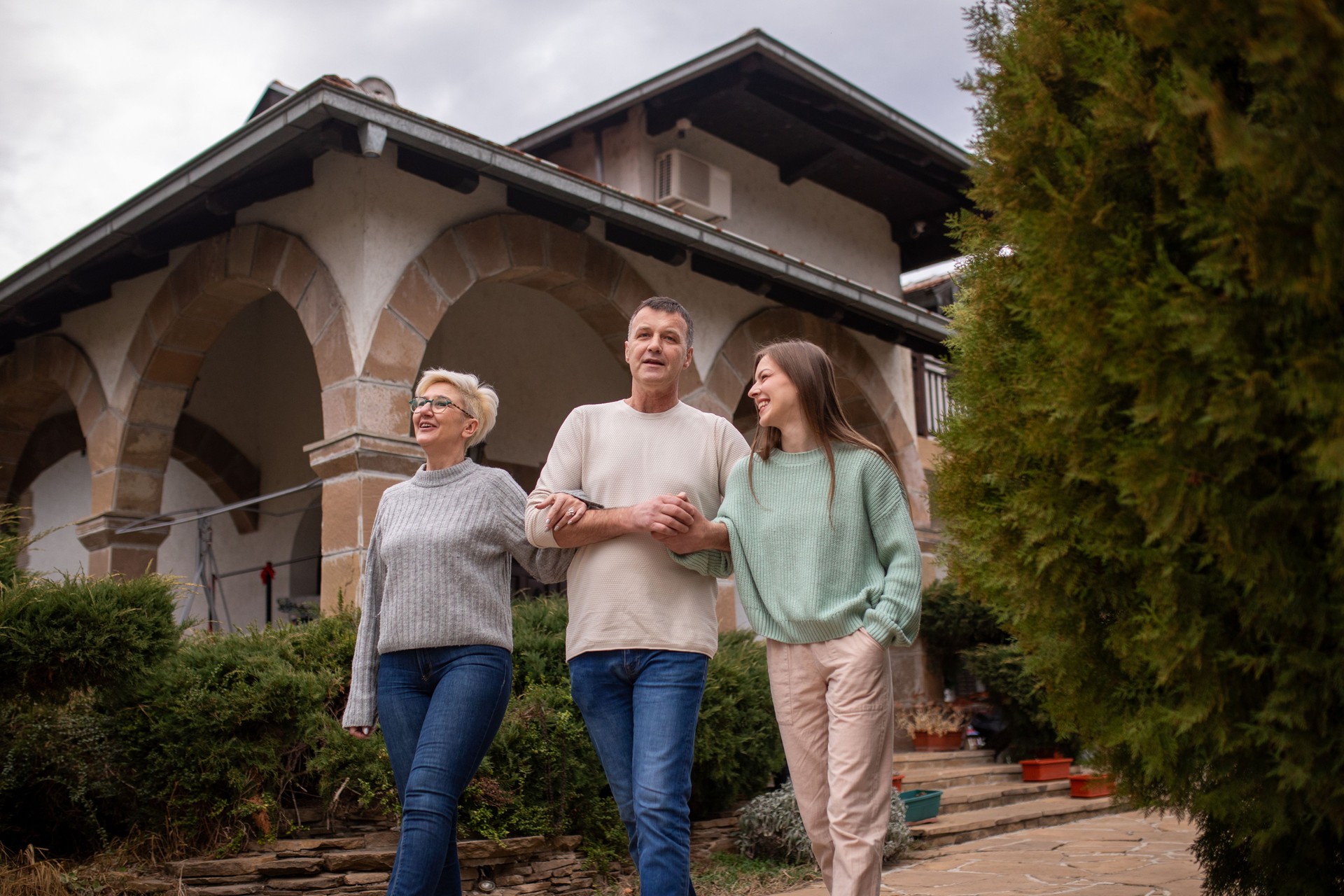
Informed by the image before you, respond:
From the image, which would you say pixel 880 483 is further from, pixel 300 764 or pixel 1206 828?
pixel 300 764

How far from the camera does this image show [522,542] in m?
3.07

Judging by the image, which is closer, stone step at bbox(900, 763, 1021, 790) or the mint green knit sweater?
the mint green knit sweater

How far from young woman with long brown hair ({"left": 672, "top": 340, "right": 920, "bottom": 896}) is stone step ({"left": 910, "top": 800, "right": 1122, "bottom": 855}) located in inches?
149

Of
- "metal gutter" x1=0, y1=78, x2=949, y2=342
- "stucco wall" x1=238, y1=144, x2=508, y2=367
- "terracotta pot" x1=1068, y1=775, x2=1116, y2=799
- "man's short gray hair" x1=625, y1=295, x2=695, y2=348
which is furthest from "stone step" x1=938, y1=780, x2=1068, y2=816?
"man's short gray hair" x1=625, y1=295, x2=695, y2=348

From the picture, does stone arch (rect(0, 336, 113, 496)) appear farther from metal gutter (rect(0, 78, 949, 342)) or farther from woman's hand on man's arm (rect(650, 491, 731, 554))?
woman's hand on man's arm (rect(650, 491, 731, 554))

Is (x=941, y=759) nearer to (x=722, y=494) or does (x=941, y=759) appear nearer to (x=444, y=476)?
(x=722, y=494)

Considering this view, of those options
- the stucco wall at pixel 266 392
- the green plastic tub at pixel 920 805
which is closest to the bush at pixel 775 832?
the green plastic tub at pixel 920 805

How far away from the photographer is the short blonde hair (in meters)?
3.26

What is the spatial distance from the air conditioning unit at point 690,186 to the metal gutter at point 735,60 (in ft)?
1.88

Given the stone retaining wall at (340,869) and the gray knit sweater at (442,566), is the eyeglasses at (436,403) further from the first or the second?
the stone retaining wall at (340,869)

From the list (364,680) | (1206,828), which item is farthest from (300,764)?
(1206,828)

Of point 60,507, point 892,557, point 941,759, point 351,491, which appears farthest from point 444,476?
point 60,507

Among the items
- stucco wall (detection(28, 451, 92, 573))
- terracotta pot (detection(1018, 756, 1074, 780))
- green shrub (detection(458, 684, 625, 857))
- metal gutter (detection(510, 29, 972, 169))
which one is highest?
metal gutter (detection(510, 29, 972, 169))

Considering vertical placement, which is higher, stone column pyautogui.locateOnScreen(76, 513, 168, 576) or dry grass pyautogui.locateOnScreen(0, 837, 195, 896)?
stone column pyautogui.locateOnScreen(76, 513, 168, 576)
